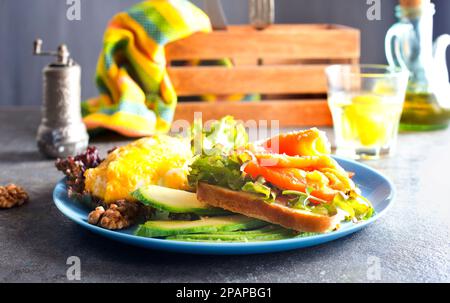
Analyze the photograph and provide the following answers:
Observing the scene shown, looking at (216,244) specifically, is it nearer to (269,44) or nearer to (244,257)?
(244,257)

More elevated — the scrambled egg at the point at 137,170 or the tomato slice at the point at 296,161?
the tomato slice at the point at 296,161

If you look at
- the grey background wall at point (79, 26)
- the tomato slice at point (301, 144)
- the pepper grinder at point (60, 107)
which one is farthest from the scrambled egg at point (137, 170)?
the grey background wall at point (79, 26)

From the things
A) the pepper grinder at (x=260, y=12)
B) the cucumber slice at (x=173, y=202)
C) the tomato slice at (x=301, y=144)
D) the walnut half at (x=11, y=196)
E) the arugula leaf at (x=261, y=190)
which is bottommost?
the walnut half at (x=11, y=196)

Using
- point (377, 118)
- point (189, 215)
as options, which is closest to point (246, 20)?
point (377, 118)

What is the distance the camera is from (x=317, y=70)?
6.45ft

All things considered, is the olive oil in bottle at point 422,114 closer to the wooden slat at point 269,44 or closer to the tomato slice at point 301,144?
the wooden slat at point 269,44

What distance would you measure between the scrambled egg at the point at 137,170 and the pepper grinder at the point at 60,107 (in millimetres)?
440

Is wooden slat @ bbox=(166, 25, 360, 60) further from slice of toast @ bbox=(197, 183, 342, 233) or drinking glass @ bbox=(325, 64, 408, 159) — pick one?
slice of toast @ bbox=(197, 183, 342, 233)

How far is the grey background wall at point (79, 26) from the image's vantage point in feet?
9.05

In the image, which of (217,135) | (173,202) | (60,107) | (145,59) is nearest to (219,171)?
(173,202)

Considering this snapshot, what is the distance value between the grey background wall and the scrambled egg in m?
1.58

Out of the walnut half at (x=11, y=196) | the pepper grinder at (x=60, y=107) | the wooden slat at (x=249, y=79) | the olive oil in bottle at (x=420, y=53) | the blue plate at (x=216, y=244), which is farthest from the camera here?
the wooden slat at (x=249, y=79)

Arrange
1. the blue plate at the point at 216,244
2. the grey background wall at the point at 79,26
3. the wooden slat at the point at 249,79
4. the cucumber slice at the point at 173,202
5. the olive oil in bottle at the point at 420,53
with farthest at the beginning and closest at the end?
the grey background wall at the point at 79,26 < the wooden slat at the point at 249,79 < the olive oil in bottle at the point at 420,53 < the cucumber slice at the point at 173,202 < the blue plate at the point at 216,244
